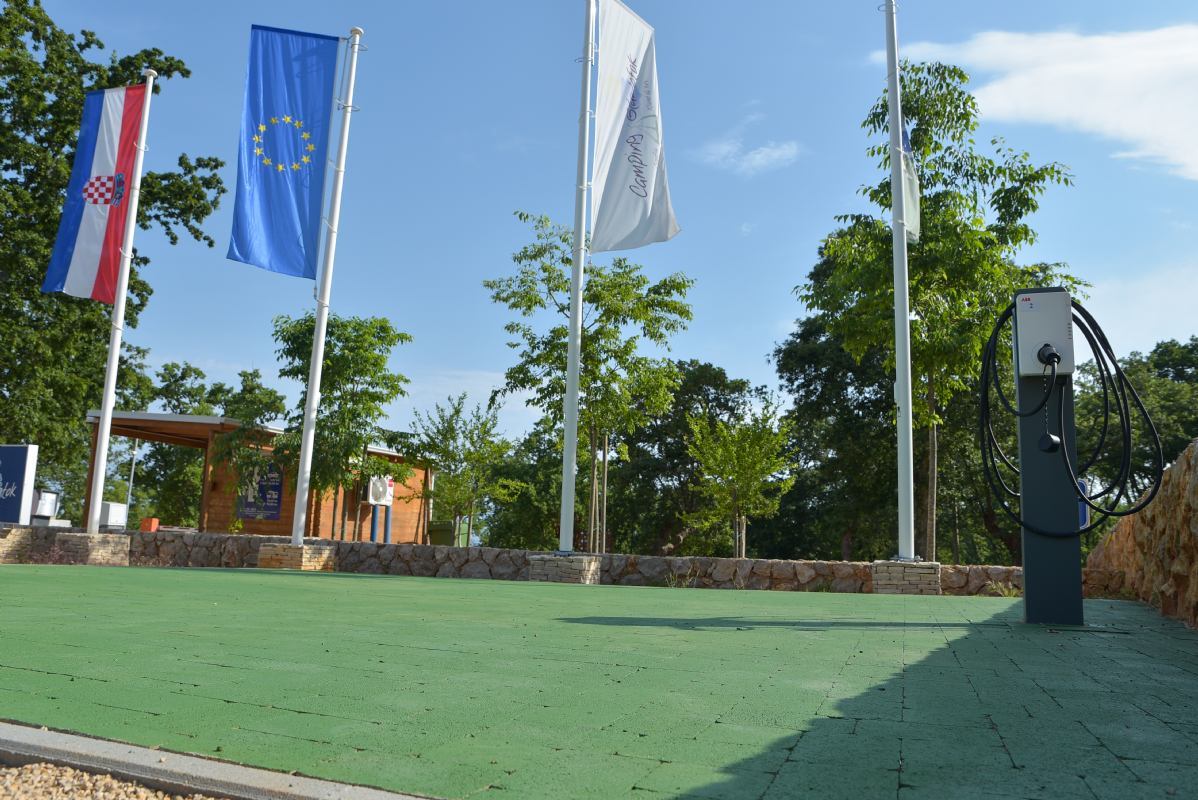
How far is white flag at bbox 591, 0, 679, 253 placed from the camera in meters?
13.6

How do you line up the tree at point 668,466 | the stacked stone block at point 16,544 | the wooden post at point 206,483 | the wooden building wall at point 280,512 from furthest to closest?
the tree at point 668,466
the wooden building wall at point 280,512
the wooden post at point 206,483
the stacked stone block at point 16,544

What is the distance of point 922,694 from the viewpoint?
3777 millimetres

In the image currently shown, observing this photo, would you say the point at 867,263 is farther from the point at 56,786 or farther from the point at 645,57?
the point at 56,786

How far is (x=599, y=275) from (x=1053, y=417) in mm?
13718

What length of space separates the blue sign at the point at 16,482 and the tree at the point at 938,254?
59.4ft

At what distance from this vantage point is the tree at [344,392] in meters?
23.1

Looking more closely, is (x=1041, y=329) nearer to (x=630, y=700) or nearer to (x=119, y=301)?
(x=630, y=700)

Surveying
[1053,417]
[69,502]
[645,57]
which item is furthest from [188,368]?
[1053,417]

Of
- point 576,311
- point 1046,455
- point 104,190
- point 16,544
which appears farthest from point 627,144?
point 16,544

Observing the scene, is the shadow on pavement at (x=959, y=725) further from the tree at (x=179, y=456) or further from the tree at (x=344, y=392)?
the tree at (x=179, y=456)

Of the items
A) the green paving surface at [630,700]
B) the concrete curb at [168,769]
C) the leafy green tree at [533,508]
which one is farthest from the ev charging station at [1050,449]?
the leafy green tree at [533,508]

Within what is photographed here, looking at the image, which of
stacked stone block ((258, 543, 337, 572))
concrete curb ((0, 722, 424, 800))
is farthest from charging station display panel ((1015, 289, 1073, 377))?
stacked stone block ((258, 543, 337, 572))

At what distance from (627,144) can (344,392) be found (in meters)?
13.1

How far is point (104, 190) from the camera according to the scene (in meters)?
15.9
